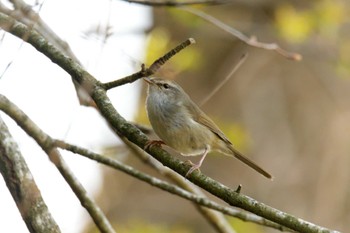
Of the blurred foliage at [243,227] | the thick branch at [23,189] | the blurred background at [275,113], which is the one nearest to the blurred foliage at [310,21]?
the blurred background at [275,113]

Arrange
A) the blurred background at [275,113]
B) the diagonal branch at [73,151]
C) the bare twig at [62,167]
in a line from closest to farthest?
the diagonal branch at [73,151], the bare twig at [62,167], the blurred background at [275,113]

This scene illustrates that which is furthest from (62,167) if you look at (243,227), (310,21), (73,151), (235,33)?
(310,21)

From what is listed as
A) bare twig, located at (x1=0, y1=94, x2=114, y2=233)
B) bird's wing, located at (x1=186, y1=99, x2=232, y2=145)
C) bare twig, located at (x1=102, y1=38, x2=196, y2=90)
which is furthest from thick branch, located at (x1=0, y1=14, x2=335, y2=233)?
bird's wing, located at (x1=186, y1=99, x2=232, y2=145)

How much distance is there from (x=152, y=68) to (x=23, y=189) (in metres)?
0.97

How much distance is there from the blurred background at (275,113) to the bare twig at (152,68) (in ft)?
13.4

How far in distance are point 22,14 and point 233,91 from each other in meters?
4.64

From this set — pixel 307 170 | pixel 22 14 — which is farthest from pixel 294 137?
pixel 22 14

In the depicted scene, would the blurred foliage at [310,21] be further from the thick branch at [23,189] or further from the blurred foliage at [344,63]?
the thick branch at [23,189]

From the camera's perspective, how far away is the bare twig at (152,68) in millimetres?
3000

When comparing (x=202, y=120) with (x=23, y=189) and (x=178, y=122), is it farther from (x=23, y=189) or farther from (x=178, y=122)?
(x=23, y=189)

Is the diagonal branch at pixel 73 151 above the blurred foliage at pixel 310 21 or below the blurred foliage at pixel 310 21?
below

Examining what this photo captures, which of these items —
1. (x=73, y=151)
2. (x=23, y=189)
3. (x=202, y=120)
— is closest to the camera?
(x=23, y=189)

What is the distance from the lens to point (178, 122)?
15.6ft

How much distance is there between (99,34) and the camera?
4.66 metres
